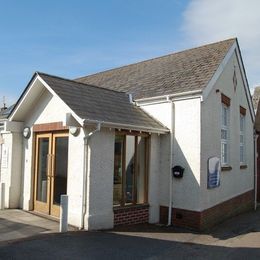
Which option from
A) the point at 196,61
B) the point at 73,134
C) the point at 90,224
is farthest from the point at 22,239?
the point at 196,61

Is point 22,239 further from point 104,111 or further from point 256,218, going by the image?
point 256,218

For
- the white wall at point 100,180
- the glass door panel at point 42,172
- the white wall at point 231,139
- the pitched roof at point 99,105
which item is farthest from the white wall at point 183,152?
the glass door panel at point 42,172

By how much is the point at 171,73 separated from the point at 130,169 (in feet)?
14.0

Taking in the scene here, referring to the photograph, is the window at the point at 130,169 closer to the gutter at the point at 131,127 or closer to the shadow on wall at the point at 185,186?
the gutter at the point at 131,127

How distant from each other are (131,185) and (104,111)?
227 centimetres

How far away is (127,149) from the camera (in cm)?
1017

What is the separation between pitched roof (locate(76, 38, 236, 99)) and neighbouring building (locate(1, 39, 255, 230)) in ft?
0.25

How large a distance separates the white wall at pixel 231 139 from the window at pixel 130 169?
172 cm

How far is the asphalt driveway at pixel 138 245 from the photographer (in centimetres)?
707

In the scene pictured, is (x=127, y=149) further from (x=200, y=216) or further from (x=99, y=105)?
(x=200, y=216)

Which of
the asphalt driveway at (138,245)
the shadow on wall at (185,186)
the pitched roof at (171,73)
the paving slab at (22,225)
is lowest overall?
the asphalt driveway at (138,245)

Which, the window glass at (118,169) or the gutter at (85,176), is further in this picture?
the window glass at (118,169)

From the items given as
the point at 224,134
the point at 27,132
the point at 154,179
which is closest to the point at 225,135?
the point at 224,134

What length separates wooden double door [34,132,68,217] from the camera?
1005 centimetres
